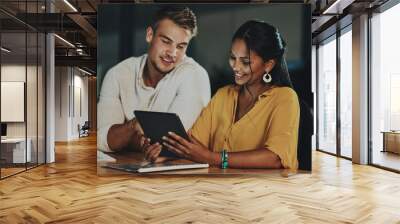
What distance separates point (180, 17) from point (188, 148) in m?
2.29

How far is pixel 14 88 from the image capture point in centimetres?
779

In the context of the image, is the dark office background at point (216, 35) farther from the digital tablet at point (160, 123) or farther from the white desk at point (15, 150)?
the white desk at point (15, 150)

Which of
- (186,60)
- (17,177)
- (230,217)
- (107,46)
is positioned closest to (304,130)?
(186,60)

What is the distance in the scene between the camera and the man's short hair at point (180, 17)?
23.1 ft

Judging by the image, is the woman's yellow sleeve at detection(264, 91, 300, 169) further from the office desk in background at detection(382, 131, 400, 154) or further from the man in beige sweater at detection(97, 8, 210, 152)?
the office desk in background at detection(382, 131, 400, 154)

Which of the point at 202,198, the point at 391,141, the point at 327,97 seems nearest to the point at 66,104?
the point at 327,97

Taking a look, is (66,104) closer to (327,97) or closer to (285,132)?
(327,97)

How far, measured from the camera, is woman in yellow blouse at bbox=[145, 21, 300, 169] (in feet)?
22.5

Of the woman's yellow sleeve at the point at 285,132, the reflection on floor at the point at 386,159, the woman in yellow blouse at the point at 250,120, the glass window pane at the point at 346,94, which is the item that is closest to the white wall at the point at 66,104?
the woman in yellow blouse at the point at 250,120

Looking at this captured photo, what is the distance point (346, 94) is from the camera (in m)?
9.79

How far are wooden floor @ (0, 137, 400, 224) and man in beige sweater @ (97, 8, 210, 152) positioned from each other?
926mm

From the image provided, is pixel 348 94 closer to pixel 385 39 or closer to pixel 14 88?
pixel 385 39

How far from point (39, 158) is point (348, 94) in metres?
7.21

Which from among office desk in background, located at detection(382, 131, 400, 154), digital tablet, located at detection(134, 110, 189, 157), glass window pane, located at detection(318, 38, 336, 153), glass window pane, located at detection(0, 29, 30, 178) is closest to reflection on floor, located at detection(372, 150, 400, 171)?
office desk in background, located at detection(382, 131, 400, 154)
